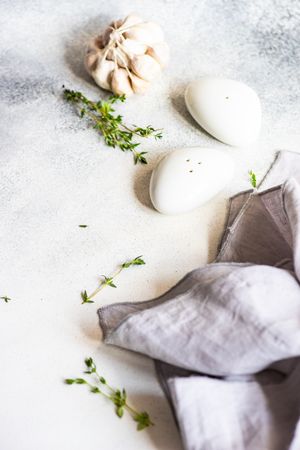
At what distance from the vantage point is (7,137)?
3.22 ft

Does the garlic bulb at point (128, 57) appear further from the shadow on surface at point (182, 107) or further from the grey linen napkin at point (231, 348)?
the grey linen napkin at point (231, 348)

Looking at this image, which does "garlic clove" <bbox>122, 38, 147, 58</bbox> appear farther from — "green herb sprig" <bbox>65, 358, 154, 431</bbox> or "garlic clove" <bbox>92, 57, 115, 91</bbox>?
"green herb sprig" <bbox>65, 358, 154, 431</bbox>

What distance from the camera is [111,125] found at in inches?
37.6

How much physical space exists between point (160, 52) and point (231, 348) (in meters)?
0.51

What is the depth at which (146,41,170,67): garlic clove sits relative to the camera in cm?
100

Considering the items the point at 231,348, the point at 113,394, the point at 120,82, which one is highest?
the point at 120,82

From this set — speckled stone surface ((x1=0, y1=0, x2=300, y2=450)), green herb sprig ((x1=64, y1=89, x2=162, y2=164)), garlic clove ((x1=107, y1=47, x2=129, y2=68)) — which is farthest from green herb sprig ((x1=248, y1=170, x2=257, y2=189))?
garlic clove ((x1=107, y1=47, x2=129, y2=68))

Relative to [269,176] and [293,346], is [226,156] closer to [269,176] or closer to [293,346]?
[269,176]

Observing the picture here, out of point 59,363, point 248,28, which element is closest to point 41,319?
point 59,363

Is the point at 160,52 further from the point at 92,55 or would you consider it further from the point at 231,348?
the point at 231,348

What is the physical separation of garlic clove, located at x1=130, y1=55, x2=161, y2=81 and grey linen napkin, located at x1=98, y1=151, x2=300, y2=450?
0.33 meters

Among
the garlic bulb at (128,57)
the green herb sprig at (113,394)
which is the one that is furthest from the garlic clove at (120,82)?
the green herb sprig at (113,394)

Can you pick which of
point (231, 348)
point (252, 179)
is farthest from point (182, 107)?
point (231, 348)

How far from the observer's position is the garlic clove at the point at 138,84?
0.99m
